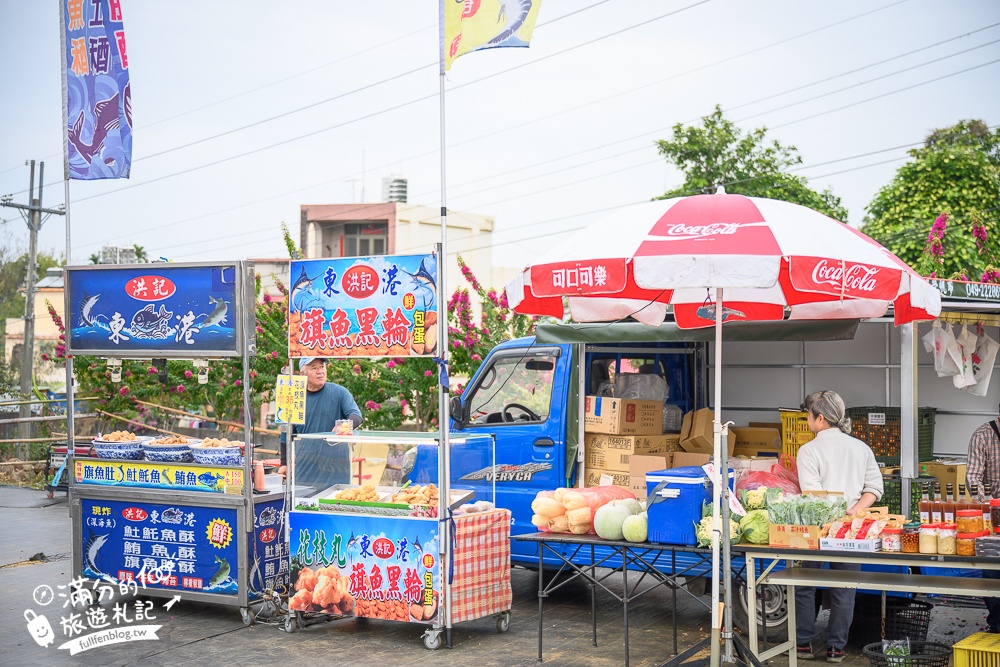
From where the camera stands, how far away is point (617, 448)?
8.20 meters

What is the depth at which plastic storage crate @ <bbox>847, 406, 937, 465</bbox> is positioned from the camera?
25.5 feet

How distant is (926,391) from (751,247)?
13.0 feet

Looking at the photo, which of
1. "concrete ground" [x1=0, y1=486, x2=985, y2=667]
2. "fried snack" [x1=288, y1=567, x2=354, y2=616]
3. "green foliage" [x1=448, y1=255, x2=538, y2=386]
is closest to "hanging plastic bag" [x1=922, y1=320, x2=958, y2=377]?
"concrete ground" [x1=0, y1=486, x2=985, y2=667]

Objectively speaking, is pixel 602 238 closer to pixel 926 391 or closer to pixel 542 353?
pixel 542 353

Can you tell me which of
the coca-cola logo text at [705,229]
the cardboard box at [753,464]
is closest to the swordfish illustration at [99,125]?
the coca-cola logo text at [705,229]

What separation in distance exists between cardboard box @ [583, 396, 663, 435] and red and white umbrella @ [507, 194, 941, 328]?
1.97m

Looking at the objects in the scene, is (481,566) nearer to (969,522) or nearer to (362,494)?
(362,494)

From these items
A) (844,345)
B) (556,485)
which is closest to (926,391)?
(844,345)

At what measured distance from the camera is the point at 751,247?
5.37m

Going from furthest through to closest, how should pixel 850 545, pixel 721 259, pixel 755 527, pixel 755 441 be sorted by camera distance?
pixel 755 441, pixel 755 527, pixel 850 545, pixel 721 259

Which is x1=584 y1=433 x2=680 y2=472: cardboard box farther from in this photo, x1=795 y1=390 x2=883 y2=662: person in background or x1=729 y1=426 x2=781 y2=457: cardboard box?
x1=795 y1=390 x2=883 y2=662: person in background

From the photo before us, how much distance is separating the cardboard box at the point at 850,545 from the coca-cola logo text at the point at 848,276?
4.71 ft

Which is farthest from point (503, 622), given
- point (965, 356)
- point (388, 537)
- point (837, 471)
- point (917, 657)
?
point (965, 356)

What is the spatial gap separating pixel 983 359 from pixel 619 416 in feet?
9.62
